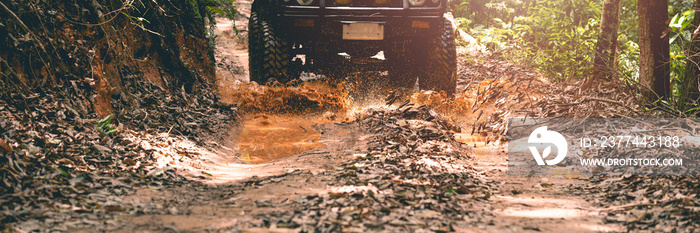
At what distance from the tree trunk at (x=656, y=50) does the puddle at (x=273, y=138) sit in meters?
3.28

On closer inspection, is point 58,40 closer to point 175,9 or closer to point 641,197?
point 175,9

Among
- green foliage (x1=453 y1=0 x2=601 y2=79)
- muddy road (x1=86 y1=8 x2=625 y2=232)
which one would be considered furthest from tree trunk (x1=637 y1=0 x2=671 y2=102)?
green foliage (x1=453 y1=0 x2=601 y2=79)

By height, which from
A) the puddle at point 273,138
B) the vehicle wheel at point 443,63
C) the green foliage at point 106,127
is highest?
the vehicle wheel at point 443,63

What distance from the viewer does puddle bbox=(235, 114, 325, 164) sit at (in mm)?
4844

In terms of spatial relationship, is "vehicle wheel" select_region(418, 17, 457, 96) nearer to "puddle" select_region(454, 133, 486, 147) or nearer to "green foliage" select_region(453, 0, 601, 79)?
"puddle" select_region(454, 133, 486, 147)

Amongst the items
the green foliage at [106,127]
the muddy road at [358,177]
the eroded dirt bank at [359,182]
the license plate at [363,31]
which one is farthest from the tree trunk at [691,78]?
the green foliage at [106,127]

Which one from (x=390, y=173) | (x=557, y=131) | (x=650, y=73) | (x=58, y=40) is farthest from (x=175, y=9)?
(x=650, y=73)

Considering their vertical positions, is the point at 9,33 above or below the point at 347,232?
above

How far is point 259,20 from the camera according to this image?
6930 mm

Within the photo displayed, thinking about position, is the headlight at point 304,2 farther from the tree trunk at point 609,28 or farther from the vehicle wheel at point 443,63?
the tree trunk at point 609,28

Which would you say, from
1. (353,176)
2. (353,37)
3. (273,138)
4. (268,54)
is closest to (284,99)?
(268,54)

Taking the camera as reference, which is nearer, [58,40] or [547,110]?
[58,40]

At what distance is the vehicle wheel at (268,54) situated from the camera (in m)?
6.61

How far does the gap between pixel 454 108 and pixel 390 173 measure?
3404 millimetres
